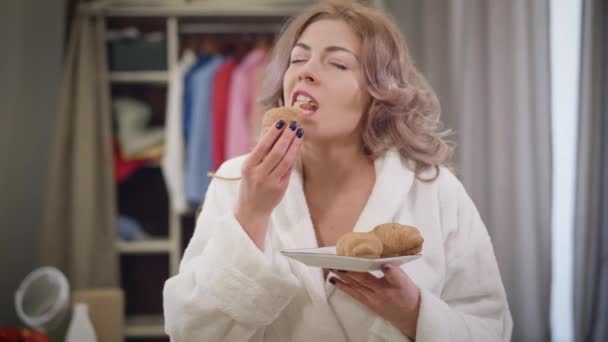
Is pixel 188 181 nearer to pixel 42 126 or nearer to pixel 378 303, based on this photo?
pixel 42 126

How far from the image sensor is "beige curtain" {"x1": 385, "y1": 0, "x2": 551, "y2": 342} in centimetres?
149

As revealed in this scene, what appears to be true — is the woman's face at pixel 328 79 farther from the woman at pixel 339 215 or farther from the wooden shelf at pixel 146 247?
the wooden shelf at pixel 146 247

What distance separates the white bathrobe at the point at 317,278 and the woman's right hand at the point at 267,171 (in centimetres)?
4

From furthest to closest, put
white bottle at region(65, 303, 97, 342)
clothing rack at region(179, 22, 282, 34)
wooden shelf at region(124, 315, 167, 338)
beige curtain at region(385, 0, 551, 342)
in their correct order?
clothing rack at region(179, 22, 282, 34) < wooden shelf at region(124, 315, 167, 338) < white bottle at region(65, 303, 97, 342) < beige curtain at region(385, 0, 551, 342)

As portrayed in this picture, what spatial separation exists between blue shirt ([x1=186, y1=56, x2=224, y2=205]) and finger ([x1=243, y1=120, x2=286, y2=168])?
78.7 inches

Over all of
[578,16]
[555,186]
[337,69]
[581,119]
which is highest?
[578,16]

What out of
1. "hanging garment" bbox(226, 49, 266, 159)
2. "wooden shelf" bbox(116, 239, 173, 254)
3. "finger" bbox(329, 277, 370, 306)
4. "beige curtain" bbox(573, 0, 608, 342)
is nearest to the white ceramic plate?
"finger" bbox(329, 277, 370, 306)

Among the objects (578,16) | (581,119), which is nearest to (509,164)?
(581,119)

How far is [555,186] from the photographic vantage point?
1.50 m

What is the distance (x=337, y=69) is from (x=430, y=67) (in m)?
1.08

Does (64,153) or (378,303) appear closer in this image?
(378,303)

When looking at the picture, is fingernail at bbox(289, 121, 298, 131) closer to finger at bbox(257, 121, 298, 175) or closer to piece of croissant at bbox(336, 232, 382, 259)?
finger at bbox(257, 121, 298, 175)

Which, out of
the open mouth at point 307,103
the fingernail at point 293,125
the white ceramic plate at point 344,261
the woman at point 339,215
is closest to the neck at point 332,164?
the woman at point 339,215

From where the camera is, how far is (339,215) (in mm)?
1176
